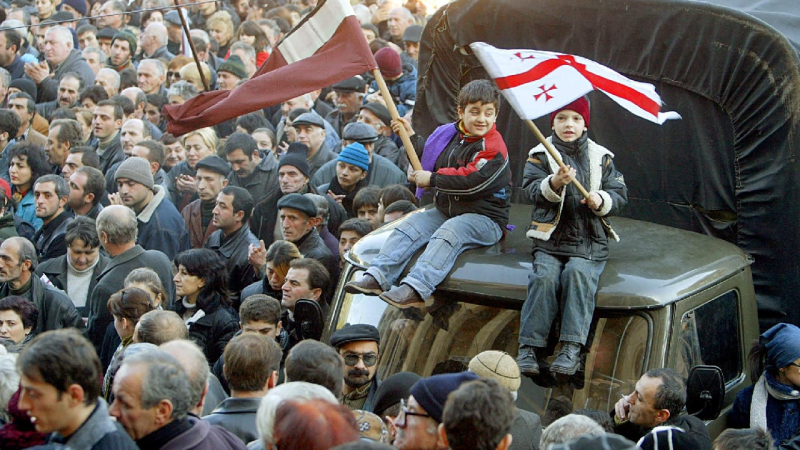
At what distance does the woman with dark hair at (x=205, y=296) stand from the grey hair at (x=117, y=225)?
57cm

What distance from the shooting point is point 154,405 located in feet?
13.5

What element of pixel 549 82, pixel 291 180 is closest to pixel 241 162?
pixel 291 180

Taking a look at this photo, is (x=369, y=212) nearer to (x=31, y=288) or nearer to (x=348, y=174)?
(x=348, y=174)

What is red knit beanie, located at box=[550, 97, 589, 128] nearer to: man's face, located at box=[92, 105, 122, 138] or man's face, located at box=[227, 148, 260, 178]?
man's face, located at box=[227, 148, 260, 178]

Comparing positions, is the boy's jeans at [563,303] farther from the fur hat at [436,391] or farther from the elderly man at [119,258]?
the elderly man at [119,258]

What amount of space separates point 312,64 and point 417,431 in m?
3.71

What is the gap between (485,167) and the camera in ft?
20.5

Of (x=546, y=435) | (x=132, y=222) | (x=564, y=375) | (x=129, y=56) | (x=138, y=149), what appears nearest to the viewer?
(x=546, y=435)

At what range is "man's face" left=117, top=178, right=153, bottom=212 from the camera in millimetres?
9356

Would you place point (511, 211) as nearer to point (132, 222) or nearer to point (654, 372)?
point (654, 372)

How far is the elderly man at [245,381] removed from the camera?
4875 mm

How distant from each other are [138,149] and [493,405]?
24.5 feet

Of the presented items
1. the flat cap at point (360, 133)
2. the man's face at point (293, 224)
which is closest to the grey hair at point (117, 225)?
the man's face at point (293, 224)

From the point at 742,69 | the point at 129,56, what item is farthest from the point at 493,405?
the point at 129,56
